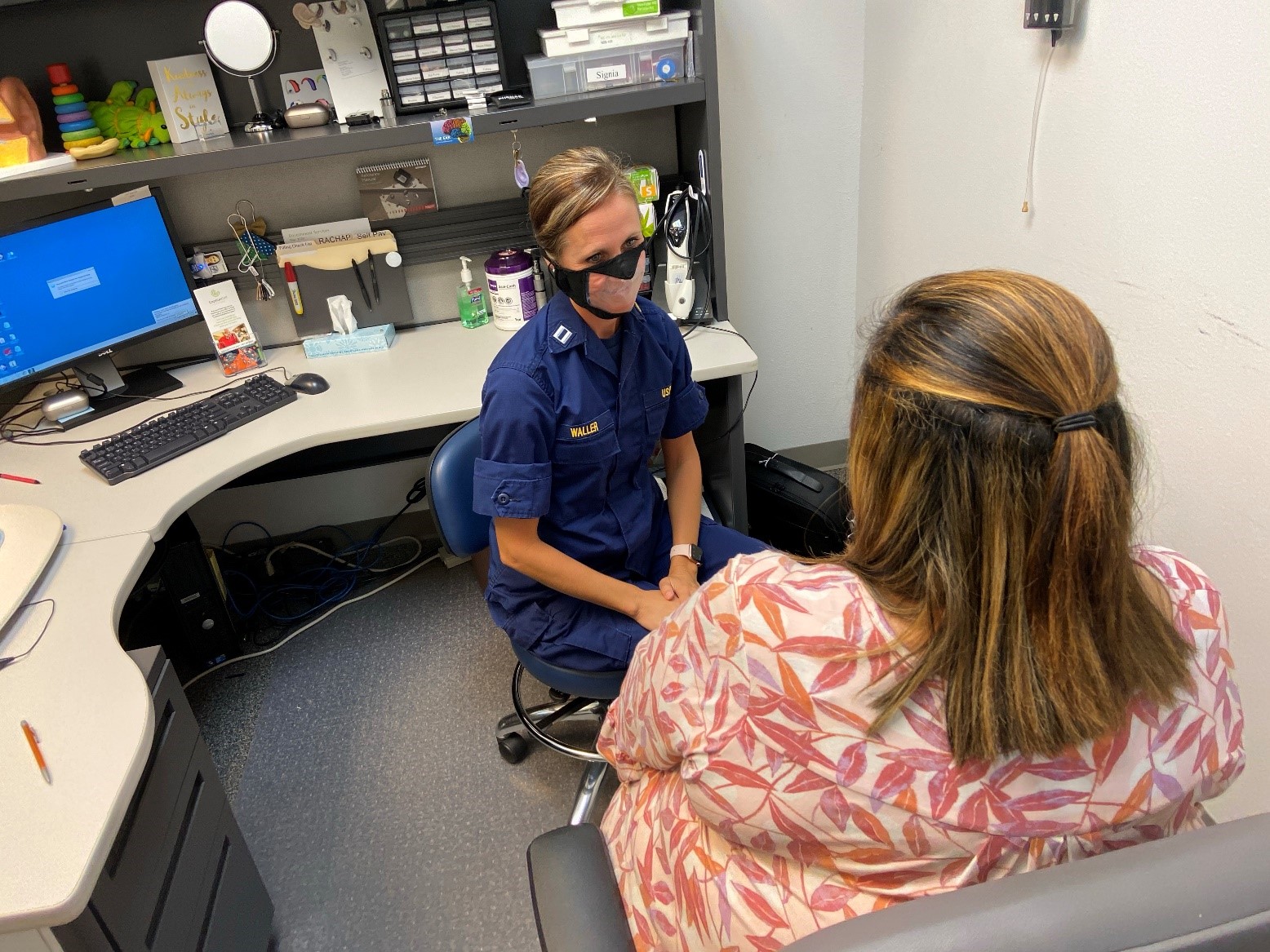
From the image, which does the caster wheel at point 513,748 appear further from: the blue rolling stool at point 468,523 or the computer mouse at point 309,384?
the computer mouse at point 309,384

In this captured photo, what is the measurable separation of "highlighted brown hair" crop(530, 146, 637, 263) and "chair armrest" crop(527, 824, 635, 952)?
0.83 metres

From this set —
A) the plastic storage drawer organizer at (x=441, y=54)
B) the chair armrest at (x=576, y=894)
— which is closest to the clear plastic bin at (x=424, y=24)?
the plastic storage drawer organizer at (x=441, y=54)

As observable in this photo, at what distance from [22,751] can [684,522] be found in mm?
1020

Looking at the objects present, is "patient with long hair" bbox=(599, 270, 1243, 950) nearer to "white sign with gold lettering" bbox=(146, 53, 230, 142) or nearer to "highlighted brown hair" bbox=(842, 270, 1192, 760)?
"highlighted brown hair" bbox=(842, 270, 1192, 760)

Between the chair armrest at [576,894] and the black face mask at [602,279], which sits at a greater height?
the black face mask at [602,279]

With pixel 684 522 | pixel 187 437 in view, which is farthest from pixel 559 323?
pixel 187 437

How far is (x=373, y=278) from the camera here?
2127mm

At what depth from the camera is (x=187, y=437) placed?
173cm

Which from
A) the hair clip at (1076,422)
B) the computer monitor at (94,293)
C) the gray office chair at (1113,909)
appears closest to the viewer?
the gray office chair at (1113,909)

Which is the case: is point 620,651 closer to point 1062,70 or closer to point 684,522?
point 684,522

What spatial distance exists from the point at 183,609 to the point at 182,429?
1.80ft

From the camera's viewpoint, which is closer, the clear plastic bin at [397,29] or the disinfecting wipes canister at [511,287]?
the clear plastic bin at [397,29]

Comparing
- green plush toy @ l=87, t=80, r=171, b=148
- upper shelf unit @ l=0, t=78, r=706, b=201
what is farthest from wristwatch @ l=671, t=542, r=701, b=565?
green plush toy @ l=87, t=80, r=171, b=148

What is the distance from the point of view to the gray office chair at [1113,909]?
46cm
